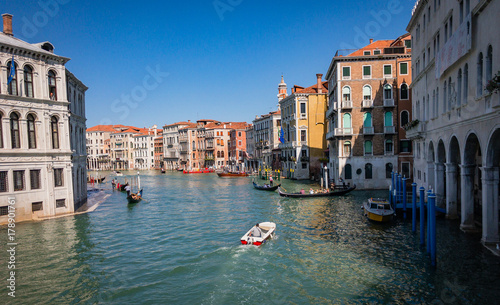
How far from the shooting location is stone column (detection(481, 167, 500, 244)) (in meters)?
11.9

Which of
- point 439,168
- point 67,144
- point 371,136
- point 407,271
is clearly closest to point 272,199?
point 371,136

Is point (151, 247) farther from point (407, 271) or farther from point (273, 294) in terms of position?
point (407, 271)

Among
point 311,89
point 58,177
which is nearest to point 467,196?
point 58,177

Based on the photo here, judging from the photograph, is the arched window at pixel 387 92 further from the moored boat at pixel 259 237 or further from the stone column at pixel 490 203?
the stone column at pixel 490 203

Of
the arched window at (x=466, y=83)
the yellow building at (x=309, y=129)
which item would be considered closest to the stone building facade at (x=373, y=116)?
the yellow building at (x=309, y=129)

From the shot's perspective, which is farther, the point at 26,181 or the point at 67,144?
the point at 67,144

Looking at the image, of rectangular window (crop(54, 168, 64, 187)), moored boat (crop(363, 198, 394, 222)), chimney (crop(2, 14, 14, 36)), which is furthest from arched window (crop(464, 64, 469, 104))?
chimney (crop(2, 14, 14, 36))

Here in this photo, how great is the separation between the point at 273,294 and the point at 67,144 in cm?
1642

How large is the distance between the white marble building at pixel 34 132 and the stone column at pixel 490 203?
20980 millimetres

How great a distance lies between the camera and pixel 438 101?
1747 cm

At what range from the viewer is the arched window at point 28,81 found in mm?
19292

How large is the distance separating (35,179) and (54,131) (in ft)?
9.81

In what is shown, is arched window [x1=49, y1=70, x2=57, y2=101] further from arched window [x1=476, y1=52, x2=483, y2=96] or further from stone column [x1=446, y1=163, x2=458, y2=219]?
stone column [x1=446, y1=163, x2=458, y2=219]

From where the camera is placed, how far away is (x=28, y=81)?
19.4 meters
